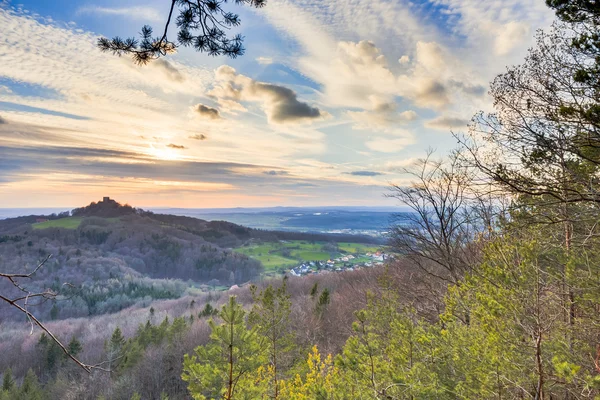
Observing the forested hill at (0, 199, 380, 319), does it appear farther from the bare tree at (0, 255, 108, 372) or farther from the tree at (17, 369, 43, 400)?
the bare tree at (0, 255, 108, 372)

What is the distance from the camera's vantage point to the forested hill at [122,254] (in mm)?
68062

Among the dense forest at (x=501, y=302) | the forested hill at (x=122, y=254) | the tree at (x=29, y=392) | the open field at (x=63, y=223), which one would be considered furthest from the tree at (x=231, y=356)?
the open field at (x=63, y=223)

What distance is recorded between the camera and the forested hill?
68062 mm

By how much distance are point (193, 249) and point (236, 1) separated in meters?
115

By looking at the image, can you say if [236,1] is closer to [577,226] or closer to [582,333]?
[582,333]

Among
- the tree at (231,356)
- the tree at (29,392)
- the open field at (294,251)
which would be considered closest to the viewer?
the tree at (231,356)

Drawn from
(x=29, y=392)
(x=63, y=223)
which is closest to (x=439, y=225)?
(x=29, y=392)

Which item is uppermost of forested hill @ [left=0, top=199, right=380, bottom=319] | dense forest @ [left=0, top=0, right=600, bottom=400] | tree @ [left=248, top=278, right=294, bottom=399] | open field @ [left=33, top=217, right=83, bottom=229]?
dense forest @ [left=0, top=0, right=600, bottom=400]

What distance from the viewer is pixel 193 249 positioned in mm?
110750

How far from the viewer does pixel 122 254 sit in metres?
113

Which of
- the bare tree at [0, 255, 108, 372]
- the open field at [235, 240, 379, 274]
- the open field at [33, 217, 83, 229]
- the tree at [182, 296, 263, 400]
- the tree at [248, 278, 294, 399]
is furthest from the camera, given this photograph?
the open field at [33, 217, 83, 229]

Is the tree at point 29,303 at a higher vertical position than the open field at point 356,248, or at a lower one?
higher

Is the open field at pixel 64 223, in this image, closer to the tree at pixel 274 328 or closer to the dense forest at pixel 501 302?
the tree at pixel 274 328

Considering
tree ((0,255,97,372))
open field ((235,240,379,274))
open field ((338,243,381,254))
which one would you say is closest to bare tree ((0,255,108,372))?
tree ((0,255,97,372))
